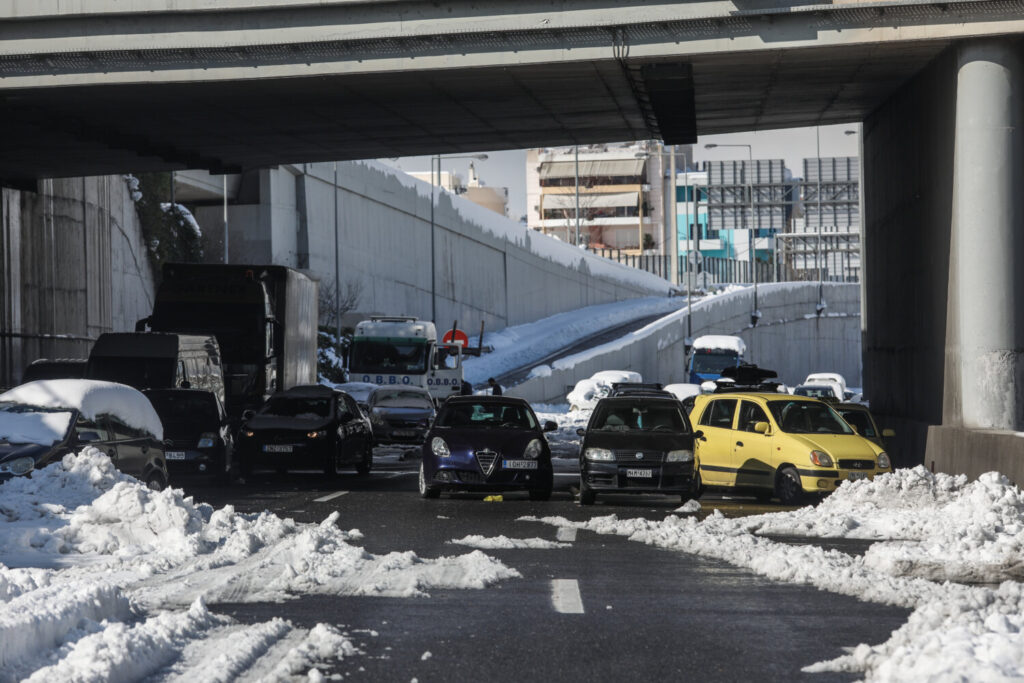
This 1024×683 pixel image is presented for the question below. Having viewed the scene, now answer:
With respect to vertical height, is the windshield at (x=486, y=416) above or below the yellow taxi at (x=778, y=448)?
above

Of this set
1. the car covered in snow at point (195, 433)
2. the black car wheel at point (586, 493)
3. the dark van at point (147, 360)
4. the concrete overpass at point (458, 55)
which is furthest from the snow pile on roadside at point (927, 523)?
the dark van at point (147, 360)

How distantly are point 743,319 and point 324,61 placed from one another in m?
66.8

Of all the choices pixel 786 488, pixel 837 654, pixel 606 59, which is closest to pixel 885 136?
pixel 606 59

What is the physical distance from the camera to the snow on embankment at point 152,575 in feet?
Answer: 24.6

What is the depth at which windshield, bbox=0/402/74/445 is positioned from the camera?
17.0m

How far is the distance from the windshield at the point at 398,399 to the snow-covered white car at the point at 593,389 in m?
17.2

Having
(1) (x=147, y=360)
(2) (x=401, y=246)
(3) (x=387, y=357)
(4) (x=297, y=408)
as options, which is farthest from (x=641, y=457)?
(2) (x=401, y=246)

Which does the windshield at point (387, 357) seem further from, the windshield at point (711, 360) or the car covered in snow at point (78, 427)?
the car covered in snow at point (78, 427)

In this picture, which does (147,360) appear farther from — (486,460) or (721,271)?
(721,271)

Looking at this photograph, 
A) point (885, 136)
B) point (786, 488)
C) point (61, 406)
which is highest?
point (885, 136)

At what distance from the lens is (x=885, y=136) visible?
27.9 meters

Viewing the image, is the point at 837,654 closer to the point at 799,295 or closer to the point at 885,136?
Answer: the point at 885,136

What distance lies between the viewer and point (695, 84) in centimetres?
2498

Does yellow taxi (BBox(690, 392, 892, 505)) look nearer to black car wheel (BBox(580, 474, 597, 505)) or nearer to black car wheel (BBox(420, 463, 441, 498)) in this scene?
black car wheel (BBox(580, 474, 597, 505))
